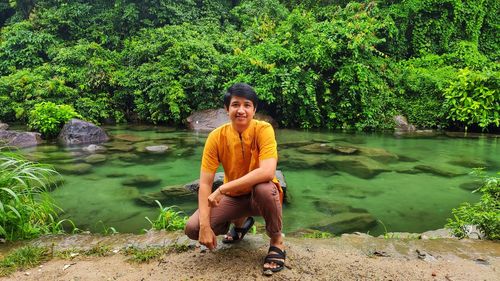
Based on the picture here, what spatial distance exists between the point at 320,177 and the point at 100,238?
14.7 feet

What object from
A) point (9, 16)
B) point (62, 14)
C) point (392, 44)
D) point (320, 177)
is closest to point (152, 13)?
point (62, 14)

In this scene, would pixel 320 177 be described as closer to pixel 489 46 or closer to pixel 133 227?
pixel 133 227

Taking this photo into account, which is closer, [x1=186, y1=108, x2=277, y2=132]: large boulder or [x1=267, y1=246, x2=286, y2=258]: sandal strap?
[x1=267, y1=246, x2=286, y2=258]: sandal strap

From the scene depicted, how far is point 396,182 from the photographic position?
6.95 meters

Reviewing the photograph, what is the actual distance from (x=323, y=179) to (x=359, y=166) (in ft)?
3.70

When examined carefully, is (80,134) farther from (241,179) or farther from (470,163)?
(470,163)

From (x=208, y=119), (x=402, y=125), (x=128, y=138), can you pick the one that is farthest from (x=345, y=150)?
(x=128, y=138)

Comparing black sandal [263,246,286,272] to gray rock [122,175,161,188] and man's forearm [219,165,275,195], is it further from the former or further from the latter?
gray rock [122,175,161,188]

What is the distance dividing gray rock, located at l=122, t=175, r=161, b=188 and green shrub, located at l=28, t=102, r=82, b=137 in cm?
488

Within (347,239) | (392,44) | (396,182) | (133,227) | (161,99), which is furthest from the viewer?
(392,44)

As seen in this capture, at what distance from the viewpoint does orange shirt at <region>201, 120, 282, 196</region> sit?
9.69 feet

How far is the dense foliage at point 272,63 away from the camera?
1243cm

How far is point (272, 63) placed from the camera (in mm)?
12641

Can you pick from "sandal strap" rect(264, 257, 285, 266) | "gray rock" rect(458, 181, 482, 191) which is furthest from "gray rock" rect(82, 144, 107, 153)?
"gray rock" rect(458, 181, 482, 191)
